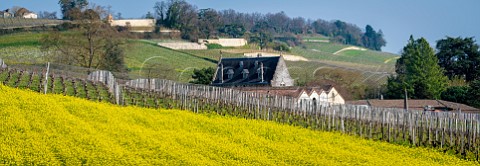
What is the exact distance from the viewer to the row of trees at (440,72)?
91.8m

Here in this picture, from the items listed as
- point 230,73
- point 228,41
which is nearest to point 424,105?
point 230,73

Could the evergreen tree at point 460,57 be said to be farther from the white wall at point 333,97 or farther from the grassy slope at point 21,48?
the grassy slope at point 21,48

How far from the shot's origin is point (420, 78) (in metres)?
96.2

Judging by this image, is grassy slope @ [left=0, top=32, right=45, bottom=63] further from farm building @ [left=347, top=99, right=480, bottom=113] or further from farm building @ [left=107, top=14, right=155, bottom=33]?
A: farm building @ [left=347, top=99, right=480, bottom=113]

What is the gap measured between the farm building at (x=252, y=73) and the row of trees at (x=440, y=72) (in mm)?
12840

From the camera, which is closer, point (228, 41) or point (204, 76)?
point (204, 76)

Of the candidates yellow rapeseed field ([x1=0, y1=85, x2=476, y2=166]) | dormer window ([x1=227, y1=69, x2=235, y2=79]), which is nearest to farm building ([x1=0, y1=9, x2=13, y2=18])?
dormer window ([x1=227, y1=69, x2=235, y2=79])

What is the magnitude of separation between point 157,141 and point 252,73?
5649cm

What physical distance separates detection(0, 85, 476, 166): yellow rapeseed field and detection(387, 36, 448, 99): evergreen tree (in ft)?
146

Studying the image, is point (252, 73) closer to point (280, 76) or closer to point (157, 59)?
point (280, 76)

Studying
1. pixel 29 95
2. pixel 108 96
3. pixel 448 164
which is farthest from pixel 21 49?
pixel 448 164

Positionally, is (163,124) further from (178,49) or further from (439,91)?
(178,49)

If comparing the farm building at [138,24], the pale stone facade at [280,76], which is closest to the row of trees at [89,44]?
the pale stone facade at [280,76]

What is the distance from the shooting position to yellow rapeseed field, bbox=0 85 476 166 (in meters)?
33.4
